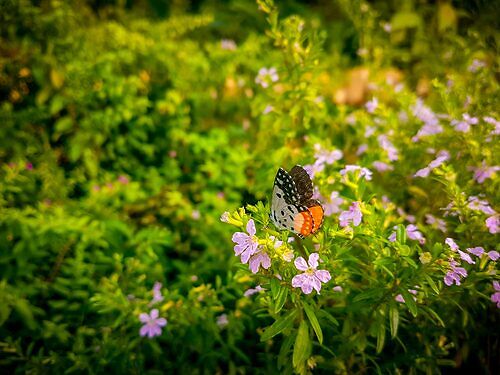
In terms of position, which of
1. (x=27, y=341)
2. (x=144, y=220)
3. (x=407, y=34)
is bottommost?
(x=27, y=341)

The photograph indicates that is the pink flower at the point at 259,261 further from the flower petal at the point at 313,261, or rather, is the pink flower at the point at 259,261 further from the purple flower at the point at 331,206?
the purple flower at the point at 331,206

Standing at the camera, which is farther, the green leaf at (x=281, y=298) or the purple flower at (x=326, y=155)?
the purple flower at (x=326, y=155)

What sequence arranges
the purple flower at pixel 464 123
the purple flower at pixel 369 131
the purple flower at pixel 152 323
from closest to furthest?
the purple flower at pixel 152 323 → the purple flower at pixel 464 123 → the purple flower at pixel 369 131

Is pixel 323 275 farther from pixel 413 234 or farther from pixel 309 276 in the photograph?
pixel 413 234

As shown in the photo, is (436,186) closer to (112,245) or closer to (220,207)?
(220,207)

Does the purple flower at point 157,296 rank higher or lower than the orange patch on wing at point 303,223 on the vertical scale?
lower

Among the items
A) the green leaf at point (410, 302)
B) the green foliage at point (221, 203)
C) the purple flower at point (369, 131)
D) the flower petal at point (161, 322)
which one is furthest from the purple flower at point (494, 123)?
the flower petal at point (161, 322)

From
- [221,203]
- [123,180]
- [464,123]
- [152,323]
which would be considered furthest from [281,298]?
[123,180]

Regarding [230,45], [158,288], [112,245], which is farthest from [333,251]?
[230,45]

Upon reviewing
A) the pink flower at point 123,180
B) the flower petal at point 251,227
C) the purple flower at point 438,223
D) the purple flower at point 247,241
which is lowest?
the pink flower at point 123,180
